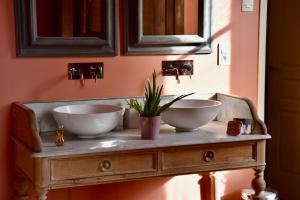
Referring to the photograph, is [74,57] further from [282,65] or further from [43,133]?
[282,65]

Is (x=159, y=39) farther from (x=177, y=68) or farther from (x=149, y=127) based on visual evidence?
(x=149, y=127)

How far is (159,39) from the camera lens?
2.73 meters

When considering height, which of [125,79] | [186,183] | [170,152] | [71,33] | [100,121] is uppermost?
[71,33]

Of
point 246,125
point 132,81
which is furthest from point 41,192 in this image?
point 246,125

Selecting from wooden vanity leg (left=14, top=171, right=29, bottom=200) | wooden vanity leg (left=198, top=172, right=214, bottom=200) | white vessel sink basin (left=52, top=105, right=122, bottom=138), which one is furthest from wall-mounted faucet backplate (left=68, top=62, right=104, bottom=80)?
wooden vanity leg (left=198, top=172, right=214, bottom=200)

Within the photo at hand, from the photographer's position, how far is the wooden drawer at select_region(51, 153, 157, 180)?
85.4 inches

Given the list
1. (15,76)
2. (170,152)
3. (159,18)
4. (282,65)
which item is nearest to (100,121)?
(170,152)

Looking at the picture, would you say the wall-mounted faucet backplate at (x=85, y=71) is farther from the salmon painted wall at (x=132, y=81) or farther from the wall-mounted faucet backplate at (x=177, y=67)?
the wall-mounted faucet backplate at (x=177, y=67)

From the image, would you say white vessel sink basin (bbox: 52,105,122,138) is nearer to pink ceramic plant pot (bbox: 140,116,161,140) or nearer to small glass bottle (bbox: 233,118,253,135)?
pink ceramic plant pot (bbox: 140,116,161,140)

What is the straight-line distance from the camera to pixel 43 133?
101 inches

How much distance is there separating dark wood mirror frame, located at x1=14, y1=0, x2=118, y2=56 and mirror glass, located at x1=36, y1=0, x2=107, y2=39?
24 mm

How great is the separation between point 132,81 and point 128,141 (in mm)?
496

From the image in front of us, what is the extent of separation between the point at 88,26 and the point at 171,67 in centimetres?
53

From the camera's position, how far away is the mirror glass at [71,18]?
252 centimetres
